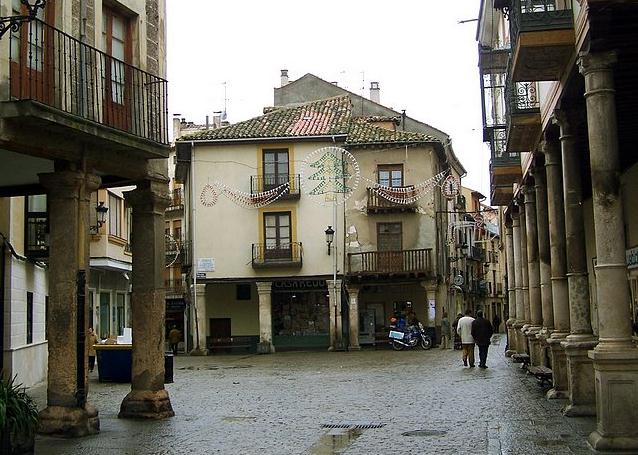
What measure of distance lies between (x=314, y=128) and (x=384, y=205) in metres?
5.15

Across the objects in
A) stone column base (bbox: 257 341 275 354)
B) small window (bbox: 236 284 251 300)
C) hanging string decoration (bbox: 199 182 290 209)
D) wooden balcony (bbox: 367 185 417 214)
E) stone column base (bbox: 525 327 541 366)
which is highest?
hanging string decoration (bbox: 199 182 290 209)

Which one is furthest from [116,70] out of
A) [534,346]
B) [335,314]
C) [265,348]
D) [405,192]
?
[265,348]

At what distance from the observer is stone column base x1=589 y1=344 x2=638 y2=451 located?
9.39 metres

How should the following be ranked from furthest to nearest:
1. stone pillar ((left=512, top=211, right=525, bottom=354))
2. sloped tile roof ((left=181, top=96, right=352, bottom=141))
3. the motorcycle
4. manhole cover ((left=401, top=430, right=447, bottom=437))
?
1. sloped tile roof ((left=181, top=96, right=352, bottom=141))
2. the motorcycle
3. stone pillar ((left=512, top=211, right=525, bottom=354))
4. manhole cover ((left=401, top=430, right=447, bottom=437))

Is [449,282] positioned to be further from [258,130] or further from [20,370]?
[20,370]

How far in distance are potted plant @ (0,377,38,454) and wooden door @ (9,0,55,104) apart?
376cm

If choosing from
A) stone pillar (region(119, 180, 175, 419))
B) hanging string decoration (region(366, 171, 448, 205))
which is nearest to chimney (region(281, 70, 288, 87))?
hanging string decoration (region(366, 171, 448, 205))

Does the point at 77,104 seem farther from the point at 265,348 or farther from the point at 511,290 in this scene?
the point at 265,348

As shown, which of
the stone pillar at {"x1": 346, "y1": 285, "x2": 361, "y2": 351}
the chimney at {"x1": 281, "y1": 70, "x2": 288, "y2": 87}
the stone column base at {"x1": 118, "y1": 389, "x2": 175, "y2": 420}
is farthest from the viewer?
the chimney at {"x1": 281, "y1": 70, "x2": 288, "y2": 87}

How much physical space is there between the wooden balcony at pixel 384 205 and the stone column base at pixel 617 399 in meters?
29.7

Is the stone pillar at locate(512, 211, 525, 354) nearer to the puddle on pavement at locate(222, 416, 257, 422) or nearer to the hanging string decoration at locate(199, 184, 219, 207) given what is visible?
the puddle on pavement at locate(222, 416, 257, 422)

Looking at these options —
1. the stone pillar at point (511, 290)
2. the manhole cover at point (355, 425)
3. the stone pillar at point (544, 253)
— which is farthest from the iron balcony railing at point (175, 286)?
the manhole cover at point (355, 425)

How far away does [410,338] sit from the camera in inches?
1486

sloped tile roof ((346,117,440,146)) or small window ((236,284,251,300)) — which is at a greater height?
sloped tile roof ((346,117,440,146))
